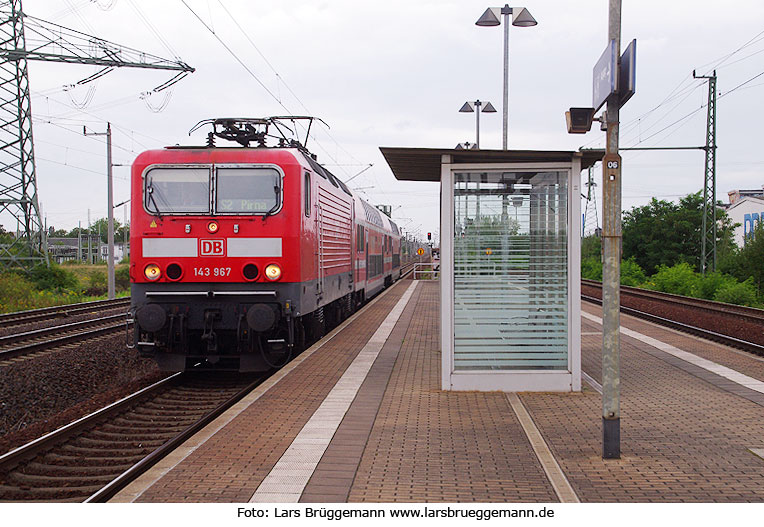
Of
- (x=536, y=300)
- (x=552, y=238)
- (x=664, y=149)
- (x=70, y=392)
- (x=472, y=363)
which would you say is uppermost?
(x=664, y=149)

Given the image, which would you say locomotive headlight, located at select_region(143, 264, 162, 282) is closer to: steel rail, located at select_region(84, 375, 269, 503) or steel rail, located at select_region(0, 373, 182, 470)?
steel rail, located at select_region(0, 373, 182, 470)

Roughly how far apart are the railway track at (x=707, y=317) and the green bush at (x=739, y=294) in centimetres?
62

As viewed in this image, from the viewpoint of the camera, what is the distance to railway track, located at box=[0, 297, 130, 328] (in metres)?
17.8

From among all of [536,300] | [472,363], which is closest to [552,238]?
[536,300]

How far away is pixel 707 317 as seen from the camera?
19.0 meters

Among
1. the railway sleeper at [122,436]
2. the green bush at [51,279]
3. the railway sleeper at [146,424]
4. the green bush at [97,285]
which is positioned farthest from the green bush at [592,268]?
the railway sleeper at [122,436]

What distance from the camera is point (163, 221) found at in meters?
9.87

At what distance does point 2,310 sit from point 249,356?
14756mm

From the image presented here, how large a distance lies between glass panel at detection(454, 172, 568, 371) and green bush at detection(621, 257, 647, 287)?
2857 cm

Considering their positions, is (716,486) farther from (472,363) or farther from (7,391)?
(7,391)

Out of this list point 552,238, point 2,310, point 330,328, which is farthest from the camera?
point 2,310

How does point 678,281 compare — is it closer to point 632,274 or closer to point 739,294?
point 739,294

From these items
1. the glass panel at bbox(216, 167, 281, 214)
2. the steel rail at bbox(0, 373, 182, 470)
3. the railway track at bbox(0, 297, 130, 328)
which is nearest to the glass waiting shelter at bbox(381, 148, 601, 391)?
the glass panel at bbox(216, 167, 281, 214)

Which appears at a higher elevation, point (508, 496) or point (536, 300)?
point (536, 300)
